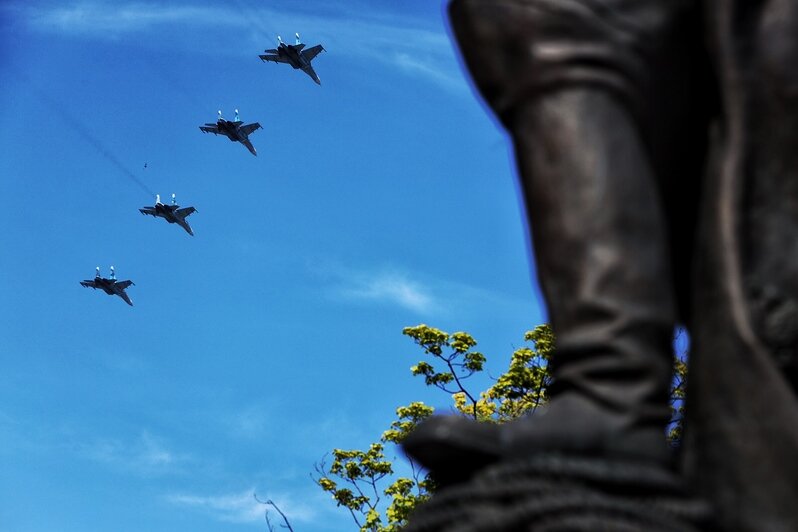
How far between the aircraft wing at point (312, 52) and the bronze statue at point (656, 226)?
6427 cm

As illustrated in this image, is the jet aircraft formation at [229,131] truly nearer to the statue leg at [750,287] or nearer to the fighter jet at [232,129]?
the fighter jet at [232,129]

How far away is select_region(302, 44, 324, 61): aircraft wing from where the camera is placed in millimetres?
66375

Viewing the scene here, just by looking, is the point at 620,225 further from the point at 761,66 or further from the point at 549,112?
the point at 761,66

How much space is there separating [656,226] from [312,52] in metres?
65.2

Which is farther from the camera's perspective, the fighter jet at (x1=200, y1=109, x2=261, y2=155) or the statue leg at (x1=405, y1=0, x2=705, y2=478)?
the fighter jet at (x1=200, y1=109, x2=261, y2=155)

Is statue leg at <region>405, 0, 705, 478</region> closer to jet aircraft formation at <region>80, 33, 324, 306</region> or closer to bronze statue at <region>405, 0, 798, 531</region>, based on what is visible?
bronze statue at <region>405, 0, 798, 531</region>

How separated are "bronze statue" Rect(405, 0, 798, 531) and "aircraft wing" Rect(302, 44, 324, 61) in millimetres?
64269

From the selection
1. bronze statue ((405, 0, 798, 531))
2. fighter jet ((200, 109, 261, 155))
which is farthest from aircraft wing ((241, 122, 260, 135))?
bronze statue ((405, 0, 798, 531))

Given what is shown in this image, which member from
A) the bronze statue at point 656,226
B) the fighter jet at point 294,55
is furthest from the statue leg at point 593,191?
the fighter jet at point 294,55

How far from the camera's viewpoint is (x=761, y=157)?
8.90 ft

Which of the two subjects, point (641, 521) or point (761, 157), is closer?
point (641, 521)

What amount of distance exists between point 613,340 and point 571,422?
166mm

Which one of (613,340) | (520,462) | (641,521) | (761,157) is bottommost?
(641,521)

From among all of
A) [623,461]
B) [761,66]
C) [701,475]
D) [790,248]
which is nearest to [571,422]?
[623,461]
